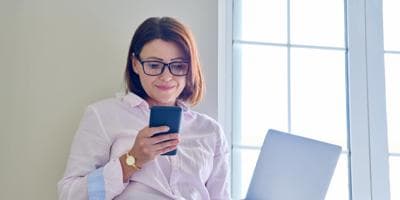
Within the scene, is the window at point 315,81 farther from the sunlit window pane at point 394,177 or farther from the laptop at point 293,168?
the laptop at point 293,168

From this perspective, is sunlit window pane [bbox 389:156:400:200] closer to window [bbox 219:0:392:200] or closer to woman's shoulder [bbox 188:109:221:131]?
window [bbox 219:0:392:200]

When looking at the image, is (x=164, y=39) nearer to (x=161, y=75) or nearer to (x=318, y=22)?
(x=161, y=75)

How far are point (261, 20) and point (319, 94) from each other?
0.31 metres

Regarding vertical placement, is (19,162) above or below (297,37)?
below

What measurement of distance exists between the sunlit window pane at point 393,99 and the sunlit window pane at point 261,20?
38 centimetres

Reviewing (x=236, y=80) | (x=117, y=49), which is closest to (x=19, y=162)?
(x=117, y=49)

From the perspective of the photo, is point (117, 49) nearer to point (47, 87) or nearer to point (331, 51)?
point (47, 87)

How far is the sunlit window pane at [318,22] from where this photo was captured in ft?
5.89

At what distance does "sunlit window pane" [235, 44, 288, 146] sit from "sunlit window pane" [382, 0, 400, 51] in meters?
0.38

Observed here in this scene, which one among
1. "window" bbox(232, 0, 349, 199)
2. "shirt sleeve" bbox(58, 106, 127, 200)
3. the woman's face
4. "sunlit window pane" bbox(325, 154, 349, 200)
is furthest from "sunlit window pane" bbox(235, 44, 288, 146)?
"shirt sleeve" bbox(58, 106, 127, 200)

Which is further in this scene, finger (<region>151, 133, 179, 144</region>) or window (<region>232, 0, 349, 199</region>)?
window (<region>232, 0, 349, 199</region>)

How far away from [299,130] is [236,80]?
26 cm

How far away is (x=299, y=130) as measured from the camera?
5.69 feet

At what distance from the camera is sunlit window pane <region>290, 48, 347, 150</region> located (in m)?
1.75
